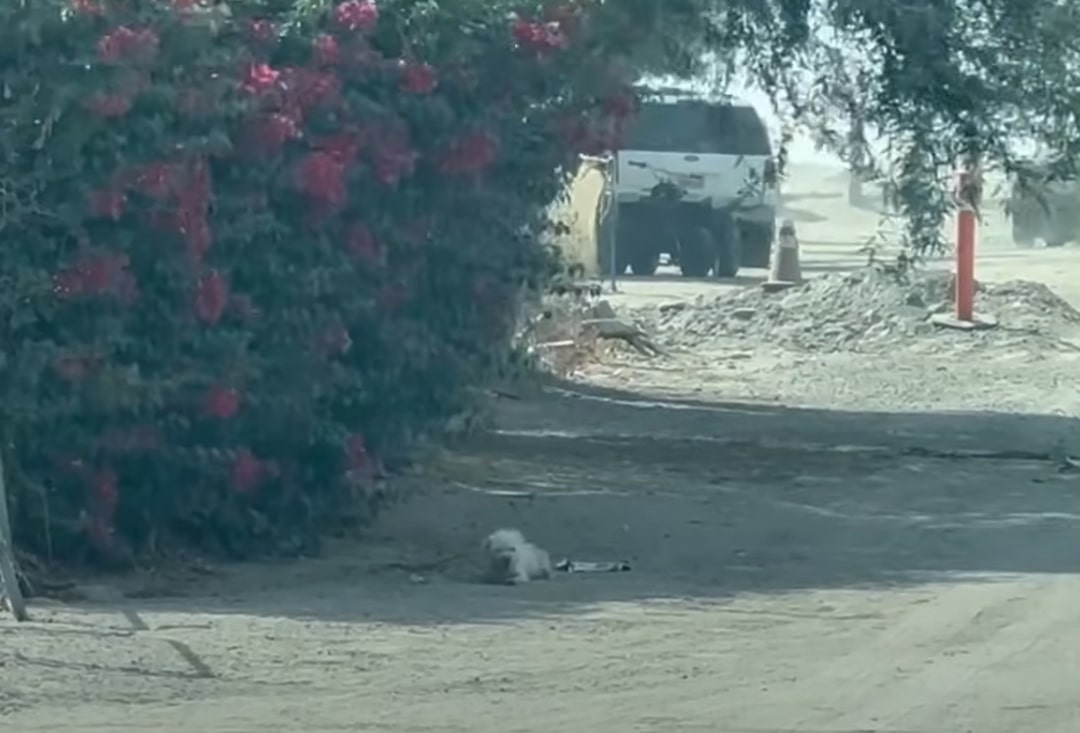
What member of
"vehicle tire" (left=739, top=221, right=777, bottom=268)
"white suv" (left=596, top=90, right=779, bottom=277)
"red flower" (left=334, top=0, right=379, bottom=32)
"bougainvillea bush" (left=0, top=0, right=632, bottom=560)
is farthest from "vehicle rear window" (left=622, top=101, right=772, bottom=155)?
"red flower" (left=334, top=0, right=379, bottom=32)

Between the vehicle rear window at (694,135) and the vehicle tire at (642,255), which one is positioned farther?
the vehicle tire at (642,255)

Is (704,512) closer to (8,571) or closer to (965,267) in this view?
(8,571)

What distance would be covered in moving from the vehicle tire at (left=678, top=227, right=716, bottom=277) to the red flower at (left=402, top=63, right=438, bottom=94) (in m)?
24.4

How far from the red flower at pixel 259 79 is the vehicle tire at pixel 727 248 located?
80.7ft

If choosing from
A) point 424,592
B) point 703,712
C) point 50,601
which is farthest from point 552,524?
point 703,712

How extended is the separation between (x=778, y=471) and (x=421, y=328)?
4.39 meters

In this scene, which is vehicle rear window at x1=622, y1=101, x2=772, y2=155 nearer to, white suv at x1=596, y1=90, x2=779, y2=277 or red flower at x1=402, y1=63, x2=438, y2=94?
white suv at x1=596, y1=90, x2=779, y2=277

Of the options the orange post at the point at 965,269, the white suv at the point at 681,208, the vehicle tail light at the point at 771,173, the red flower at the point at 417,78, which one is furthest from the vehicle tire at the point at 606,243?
the red flower at the point at 417,78

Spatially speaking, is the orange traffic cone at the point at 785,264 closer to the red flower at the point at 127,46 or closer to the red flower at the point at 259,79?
the red flower at the point at 259,79

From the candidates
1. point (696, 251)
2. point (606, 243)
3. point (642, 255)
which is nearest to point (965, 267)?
point (606, 243)

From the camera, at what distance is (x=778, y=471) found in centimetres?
1753

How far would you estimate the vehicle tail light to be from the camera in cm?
1861

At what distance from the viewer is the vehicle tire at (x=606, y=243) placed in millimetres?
28541

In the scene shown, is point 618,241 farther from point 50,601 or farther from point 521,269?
point 50,601
